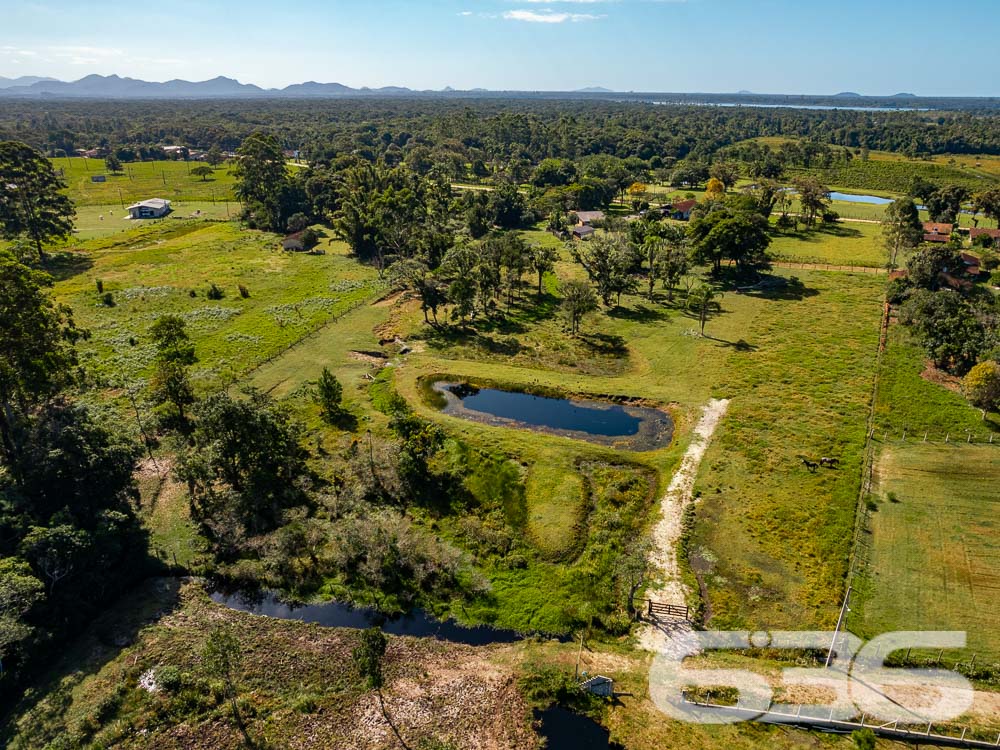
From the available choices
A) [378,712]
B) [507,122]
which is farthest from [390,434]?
[507,122]

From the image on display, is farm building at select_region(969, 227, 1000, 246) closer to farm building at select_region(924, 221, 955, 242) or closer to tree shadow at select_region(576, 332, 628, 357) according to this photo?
farm building at select_region(924, 221, 955, 242)

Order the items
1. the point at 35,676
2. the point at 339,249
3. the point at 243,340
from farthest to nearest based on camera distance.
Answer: the point at 339,249 → the point at 243,340 → the point at 35,676

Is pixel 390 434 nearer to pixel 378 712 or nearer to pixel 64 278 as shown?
pixel 378 712

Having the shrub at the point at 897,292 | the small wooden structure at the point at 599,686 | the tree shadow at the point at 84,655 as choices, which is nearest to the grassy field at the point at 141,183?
the tree shadow at the point at 84,655

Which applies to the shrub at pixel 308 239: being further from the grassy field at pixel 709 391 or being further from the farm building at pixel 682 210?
the farm building at pixel 682 210

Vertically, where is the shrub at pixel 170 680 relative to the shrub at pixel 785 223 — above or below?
below

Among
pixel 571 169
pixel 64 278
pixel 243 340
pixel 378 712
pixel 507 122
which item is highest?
pixel 507 122

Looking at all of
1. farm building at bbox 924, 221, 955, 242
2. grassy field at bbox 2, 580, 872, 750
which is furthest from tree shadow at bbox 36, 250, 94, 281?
farm building at bbox 924, 221, 955, 242
